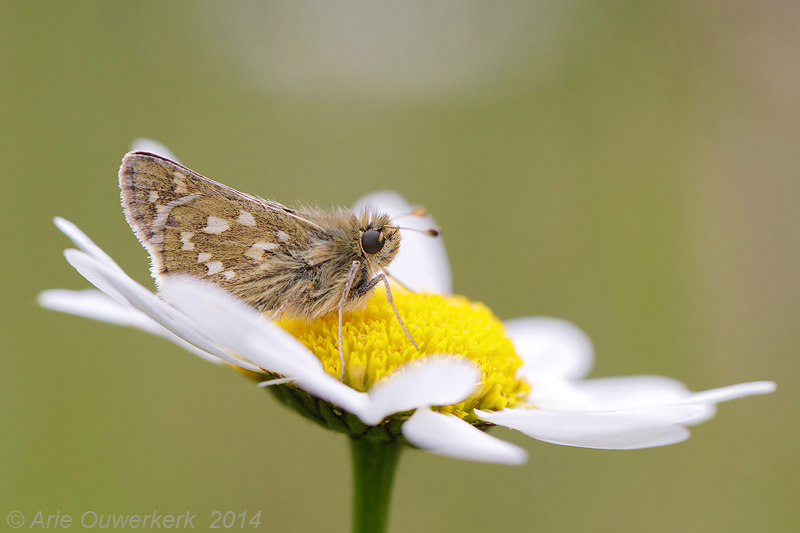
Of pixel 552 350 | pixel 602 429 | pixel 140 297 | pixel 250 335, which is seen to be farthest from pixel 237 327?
pixel 552 350

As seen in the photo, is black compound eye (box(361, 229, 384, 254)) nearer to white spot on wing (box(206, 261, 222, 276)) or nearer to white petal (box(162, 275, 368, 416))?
white spot on wing (box(206, 261, 222, 276))

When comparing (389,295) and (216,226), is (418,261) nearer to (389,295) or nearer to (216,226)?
(389,295)

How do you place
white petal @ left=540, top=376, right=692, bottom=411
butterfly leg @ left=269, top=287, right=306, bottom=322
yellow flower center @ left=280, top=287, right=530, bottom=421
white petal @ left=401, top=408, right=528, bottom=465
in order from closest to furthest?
1. white petal @ left=401, top=408, right=528, bottom=465
2. yellow flower center @ left=280, top=287, right=530, bottom=421
3. butterfly leg @ left=269, top=287, right=306, bottom=322
4. white petal @ left=540, top=376, right=692, bottom=411

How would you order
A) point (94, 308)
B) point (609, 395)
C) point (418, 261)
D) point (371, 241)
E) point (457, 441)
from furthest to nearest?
point (418, 261), point (609, 395), point (94, 308), point (371, 241), point (457, 441)

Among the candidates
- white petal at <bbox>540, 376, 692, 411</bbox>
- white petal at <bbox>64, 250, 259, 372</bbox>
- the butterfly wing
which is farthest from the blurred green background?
white petal at <bbox>64, 250, 259, 372</bbox>

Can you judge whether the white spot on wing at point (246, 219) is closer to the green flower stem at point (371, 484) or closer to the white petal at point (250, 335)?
the white petal at point (250, 335)

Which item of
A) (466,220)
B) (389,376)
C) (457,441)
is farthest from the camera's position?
(466,220)
